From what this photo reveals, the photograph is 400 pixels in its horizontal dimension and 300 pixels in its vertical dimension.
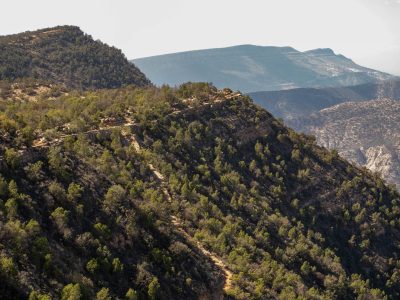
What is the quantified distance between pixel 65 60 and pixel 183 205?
97.4 meters

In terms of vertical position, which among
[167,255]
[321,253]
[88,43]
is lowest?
[321,253]

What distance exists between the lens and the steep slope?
384ft

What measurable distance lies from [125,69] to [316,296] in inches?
4416

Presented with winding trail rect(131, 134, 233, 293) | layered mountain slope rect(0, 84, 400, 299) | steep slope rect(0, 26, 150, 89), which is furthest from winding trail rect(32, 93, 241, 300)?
steep slope rect(0, 26, 150, 89)

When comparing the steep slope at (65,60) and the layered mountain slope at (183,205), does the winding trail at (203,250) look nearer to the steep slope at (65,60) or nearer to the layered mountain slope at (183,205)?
the layered mountain slope at (183,205)

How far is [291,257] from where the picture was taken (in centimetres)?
4931

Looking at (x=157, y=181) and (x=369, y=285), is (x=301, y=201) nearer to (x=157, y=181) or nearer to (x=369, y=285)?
(x=369, y=285)

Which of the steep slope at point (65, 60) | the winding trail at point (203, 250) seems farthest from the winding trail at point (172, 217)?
the steep slope at point (65, 60)

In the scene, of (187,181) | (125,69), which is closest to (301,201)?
(187,181)

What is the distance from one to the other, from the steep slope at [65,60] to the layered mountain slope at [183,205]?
49408 mm

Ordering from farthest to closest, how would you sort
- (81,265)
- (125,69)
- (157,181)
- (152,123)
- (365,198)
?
(125,69)
(365,198)
(152,123)
(157,181)
(81,265)

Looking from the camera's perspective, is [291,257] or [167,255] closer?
[167,255]

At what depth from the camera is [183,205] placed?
45.2m

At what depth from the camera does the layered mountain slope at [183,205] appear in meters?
27.2
